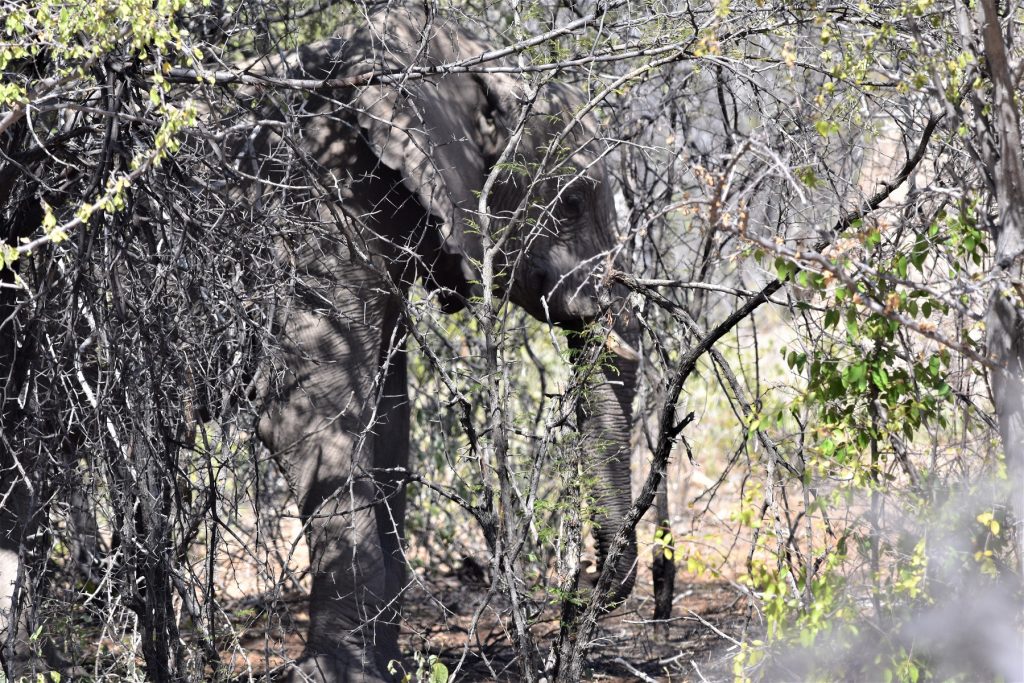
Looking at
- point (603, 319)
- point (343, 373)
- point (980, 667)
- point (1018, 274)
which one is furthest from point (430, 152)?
point (980, 667)

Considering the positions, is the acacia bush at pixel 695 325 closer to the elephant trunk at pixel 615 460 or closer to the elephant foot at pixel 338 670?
the elephant foot at pixel 338 670

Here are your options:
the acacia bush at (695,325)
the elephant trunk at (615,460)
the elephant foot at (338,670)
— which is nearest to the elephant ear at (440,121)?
the acacia bush at (695,325)

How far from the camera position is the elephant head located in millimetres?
5387

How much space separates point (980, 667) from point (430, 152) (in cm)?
269

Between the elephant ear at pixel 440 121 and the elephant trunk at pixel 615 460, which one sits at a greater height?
the elephant ear at pixel 440 121

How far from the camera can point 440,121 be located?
561 cm

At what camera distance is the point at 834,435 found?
13.4ft

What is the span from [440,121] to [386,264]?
0.64 metres

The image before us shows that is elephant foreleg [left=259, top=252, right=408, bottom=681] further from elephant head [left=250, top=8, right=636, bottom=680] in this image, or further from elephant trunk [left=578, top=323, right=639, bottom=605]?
elephant trunk [left=578, top=323, right=639, bottom=605]

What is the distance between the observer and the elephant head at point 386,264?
539 centimetres

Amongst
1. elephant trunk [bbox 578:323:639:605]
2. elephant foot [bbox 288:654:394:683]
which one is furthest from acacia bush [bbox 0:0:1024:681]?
elephant trunk [bbox 578:323:639:605]

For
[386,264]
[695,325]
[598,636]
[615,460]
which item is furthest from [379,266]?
[598,636]

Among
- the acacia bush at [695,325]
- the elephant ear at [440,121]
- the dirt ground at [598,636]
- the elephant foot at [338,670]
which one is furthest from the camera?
the dirt ground at [598,636]

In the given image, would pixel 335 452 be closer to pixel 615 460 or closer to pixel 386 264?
pixel 386 264
